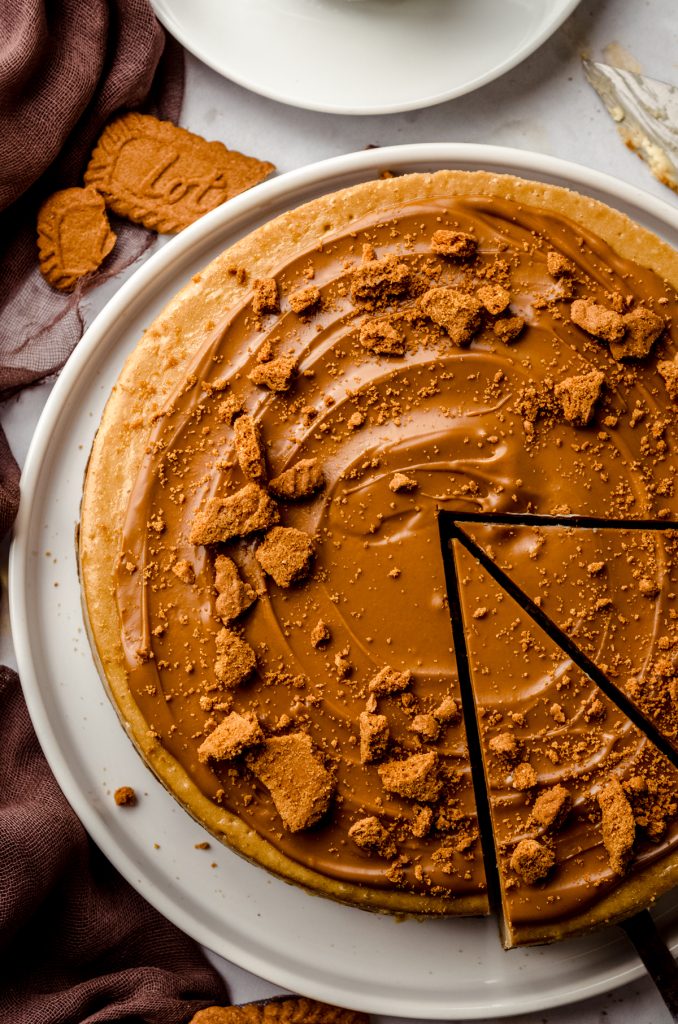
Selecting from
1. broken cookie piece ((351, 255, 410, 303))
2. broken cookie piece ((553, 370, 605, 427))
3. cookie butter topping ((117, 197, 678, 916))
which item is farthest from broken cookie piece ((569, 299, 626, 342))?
broken cookie piece ((351, 255, 410, 303))

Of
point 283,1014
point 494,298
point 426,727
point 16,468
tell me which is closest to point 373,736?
point 426,727

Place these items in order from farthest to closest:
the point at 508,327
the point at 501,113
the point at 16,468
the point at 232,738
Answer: the point at 501,113, the point at 16,468, the point at 508,327, the point at 232,738

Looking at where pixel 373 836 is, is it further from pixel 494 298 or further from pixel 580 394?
pixel 494 298

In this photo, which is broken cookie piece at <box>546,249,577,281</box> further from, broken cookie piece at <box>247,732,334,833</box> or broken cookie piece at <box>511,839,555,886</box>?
broken cookie piece at <box>511,839,555,886</box>

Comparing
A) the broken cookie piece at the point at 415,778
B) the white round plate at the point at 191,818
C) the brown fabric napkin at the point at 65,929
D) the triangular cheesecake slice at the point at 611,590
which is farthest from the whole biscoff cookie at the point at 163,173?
the broken cookie piece at the point at 415,778

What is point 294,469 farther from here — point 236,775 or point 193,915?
point 193,915
